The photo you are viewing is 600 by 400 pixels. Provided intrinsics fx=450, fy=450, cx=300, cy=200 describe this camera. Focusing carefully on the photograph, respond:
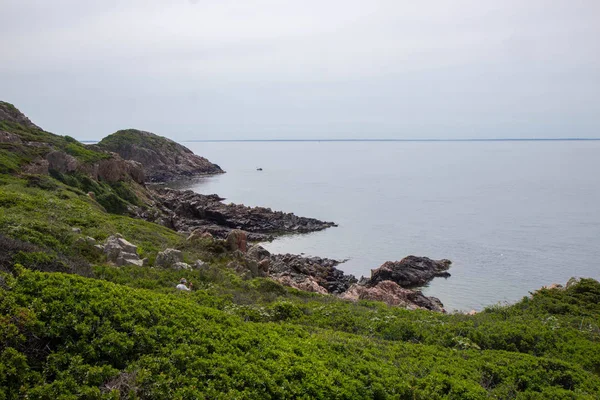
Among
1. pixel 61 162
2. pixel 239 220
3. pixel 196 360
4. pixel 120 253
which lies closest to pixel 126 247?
pixel 120 253

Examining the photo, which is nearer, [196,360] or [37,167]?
[196,360]

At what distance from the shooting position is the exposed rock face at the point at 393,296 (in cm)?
2652

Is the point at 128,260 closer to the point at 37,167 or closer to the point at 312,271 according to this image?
the point at 312,271

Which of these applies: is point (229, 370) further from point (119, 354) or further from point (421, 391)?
point (421, 391)

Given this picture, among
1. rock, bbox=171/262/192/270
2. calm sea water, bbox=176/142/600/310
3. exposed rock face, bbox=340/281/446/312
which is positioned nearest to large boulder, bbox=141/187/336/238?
calm sea water, bbox=176/142/600/310

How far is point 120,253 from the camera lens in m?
18.4

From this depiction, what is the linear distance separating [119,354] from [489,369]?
8956mm

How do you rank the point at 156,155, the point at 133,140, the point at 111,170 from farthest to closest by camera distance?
1. the point at 133,140
2. the point at 156,155
3. the point at 111,170

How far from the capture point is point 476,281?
37188mm

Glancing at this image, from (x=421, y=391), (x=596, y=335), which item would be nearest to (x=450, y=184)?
(x=596, y=335)

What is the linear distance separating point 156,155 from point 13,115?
2144 inches

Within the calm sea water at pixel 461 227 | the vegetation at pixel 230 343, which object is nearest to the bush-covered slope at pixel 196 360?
the vegetation at pixel 230 343

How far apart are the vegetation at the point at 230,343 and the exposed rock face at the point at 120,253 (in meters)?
0.44

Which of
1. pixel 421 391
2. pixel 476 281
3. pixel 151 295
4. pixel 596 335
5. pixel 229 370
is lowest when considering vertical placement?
pixel 476 281
